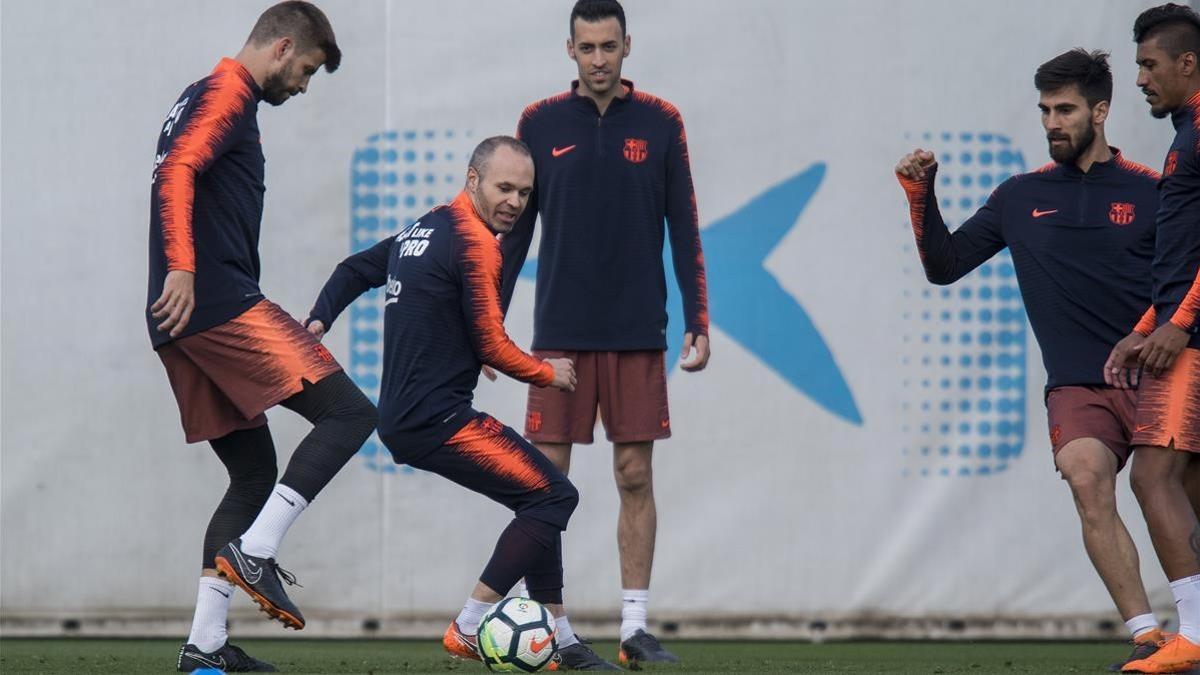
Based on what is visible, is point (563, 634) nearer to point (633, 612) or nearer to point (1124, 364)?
point (633, 612)

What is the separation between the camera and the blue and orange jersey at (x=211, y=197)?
14.2 ft

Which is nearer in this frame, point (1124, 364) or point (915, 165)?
point (1124, 364)

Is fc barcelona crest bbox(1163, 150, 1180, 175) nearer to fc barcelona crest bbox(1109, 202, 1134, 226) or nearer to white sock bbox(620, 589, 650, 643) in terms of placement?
fc barcelona crest bbox(1109, 202, 1134, 226)

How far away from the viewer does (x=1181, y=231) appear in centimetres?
461

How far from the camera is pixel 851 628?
261 inches

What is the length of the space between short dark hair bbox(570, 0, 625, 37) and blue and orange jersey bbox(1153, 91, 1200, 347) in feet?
6.22

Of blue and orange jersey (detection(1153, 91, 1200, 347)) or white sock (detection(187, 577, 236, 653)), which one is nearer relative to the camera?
white sock (detection(187, 577, 236, 653))

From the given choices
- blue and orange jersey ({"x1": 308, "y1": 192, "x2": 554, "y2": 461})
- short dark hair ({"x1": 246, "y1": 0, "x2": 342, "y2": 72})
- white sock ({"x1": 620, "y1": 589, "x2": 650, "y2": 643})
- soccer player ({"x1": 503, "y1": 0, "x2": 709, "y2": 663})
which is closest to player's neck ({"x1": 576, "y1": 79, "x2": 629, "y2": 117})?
soccer player ({"x1": 503, "y1": 0, "x2": 709, "y2": 663})

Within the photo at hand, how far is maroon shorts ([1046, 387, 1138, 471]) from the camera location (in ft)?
16.5

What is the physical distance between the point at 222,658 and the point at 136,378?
2371mm

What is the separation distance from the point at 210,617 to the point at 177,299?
89cm

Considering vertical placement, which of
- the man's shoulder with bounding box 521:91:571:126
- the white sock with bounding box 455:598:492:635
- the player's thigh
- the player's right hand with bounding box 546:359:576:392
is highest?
the man's shoulder with bounding box 521:91:571:126

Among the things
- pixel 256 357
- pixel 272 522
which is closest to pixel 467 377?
pixel 256 357

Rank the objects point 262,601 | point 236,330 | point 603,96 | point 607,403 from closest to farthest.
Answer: point 262,601, point 236,330, point 607,403, point 603,96
